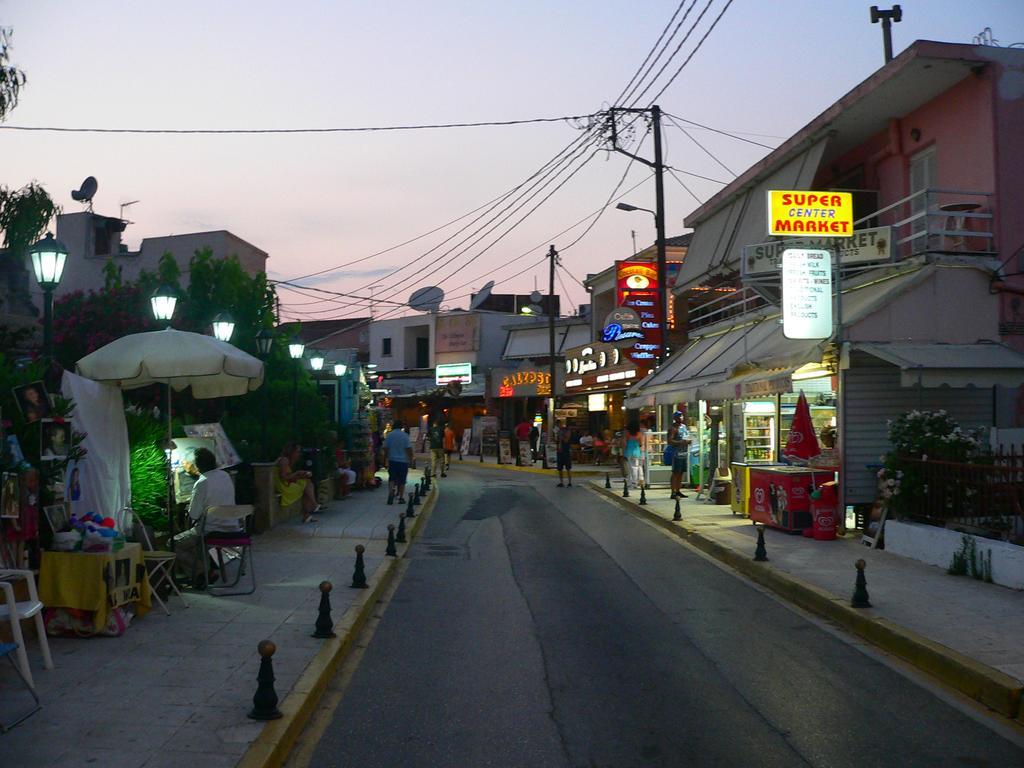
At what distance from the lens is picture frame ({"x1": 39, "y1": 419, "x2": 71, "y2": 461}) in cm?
862

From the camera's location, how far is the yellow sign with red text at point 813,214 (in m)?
15.9

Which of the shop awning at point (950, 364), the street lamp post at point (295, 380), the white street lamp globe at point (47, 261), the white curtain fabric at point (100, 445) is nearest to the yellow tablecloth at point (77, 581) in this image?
the white curtain fabric at point (100, 445)

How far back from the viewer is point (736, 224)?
77.6 feet

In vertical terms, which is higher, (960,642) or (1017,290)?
(1017,290)

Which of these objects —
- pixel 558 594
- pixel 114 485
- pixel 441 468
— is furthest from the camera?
pixel 441 468

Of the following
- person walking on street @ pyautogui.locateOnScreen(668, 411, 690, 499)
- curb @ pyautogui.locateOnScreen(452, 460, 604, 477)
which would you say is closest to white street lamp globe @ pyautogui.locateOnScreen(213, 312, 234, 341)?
person walking on street @ pyautogui.locateOnScreen(668, 411, 690, 499)

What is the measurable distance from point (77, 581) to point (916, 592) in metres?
8.20

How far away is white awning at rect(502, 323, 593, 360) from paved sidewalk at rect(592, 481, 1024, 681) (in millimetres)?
33873

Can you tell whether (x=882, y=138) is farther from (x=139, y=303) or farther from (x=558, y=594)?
(x=139, y=303)

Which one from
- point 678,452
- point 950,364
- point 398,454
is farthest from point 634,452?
point 950,364

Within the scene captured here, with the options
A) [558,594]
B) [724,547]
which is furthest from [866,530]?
[558,594]

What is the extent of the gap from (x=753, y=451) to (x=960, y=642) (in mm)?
13111

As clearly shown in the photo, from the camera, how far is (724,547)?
14.3m

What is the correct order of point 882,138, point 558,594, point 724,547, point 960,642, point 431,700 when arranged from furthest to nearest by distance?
point 882,138 → point 724,547 → point 558,594 → point 960,642 → point 431,700
